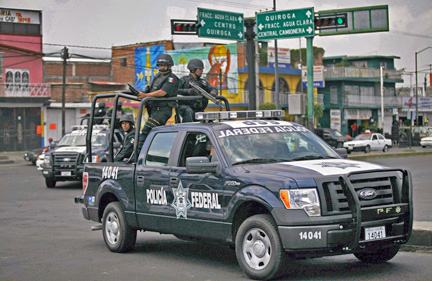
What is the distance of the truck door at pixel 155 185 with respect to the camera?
8.40 meters

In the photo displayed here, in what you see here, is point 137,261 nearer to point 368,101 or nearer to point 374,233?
point 374,233

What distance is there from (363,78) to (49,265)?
246 ft

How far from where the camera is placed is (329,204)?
6641 millimetres

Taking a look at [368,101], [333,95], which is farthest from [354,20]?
[368,101]

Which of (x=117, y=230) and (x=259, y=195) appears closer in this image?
(x=259, y=195)

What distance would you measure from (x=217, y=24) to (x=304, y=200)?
68.6ft

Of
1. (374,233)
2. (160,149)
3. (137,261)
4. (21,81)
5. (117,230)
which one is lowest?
(137,261)

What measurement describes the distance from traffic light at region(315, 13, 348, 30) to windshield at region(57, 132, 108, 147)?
10.8 metres

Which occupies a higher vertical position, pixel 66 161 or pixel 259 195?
pixel 259 195

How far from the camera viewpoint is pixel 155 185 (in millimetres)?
8562

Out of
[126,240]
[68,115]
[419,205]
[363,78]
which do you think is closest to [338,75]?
[363,78]

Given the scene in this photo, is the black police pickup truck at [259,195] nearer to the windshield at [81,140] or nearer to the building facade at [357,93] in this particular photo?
the windshield at [81,140]

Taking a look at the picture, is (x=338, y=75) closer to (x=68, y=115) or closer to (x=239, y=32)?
(x=68, y=115)

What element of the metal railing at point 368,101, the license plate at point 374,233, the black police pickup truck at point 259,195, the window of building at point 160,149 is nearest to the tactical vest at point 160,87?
the black police pickup truck at point 259,195
